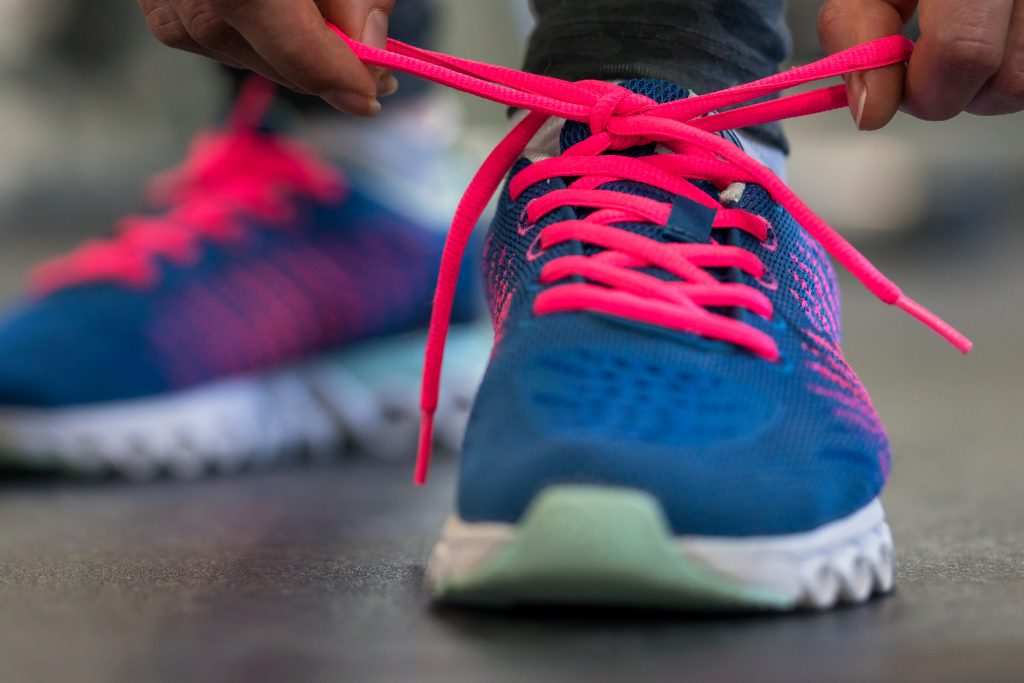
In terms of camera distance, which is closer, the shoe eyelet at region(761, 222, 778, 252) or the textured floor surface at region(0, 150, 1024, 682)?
the textured floor surface at region(0, 150, 1024, 682)

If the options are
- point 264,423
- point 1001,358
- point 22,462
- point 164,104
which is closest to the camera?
point 22,462

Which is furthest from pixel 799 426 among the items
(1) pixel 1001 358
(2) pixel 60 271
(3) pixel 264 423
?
(1) pixel 1001 358

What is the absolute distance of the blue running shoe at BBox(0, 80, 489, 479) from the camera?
938 mm

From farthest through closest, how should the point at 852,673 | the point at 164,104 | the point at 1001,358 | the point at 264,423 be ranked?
the point at 164,104 → the point at 1001,358 → the point at 264,423 → the point at 852,673

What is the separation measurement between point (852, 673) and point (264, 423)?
73 cm

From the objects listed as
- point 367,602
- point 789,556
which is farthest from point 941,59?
point 367,602

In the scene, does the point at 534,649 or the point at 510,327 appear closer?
the point at 534,649

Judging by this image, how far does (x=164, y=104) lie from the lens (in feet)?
14.0

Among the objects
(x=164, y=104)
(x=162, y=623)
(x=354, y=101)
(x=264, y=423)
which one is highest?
(x=354, y=101)

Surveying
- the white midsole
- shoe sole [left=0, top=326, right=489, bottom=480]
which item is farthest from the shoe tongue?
shoe sole [left=0, top=326, right=489, bottom=480]

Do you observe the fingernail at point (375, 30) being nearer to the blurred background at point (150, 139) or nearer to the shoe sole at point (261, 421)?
the shoe sole at point (261, 421)

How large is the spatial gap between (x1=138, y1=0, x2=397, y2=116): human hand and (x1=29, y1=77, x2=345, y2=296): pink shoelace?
518mm

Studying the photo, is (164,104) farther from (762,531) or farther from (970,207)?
(762,531)

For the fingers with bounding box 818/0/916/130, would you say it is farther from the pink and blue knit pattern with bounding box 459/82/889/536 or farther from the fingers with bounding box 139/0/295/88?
the fingers with bounding box 139/0/295/88
